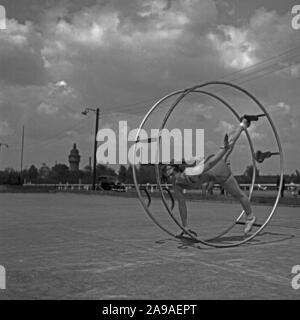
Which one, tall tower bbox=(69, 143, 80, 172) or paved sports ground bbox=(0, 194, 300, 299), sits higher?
tall tower bbox=(69, 143, 80, 172)

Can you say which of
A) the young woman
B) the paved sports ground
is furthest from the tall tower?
the young woman

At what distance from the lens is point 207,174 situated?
1093 cm

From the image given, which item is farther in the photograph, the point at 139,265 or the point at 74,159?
the point at 74,159

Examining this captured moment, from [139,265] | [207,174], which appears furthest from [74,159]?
[139,265]

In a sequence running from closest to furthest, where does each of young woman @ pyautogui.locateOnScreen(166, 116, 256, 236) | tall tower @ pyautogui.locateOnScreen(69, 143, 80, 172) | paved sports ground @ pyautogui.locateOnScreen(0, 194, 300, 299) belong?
paved sports ground @ pyautogui.locateOnScreen(0, 194, 300, 299)
young woman @ pyautogui.locateOnScreen(166, 116, 256, 236)
tall tower @ pyautogui.locateOnScreen(69, 143, 80, 172)

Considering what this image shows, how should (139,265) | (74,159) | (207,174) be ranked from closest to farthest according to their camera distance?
(139,265)
(207,174)
(74,159)

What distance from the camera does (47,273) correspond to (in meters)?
7.46

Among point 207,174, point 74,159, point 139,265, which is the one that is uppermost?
point 74,159

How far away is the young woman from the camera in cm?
1073

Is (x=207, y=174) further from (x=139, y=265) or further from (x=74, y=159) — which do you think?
(x=74, y=159)

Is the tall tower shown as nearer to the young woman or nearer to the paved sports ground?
the paved sports ground
